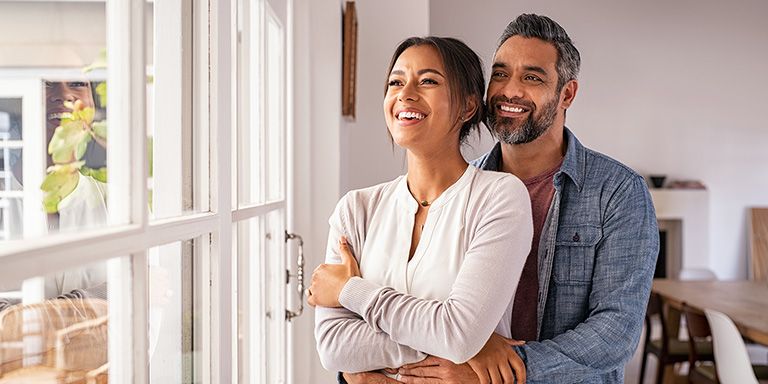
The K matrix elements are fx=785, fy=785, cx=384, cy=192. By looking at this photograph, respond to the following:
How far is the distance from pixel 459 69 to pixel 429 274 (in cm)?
38

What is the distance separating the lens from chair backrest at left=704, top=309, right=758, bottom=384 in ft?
13.1

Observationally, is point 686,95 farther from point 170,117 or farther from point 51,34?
point 51,34

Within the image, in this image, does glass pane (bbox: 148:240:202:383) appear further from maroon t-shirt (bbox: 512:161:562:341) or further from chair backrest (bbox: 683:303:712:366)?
chair backrest (bbox: 683:303:712:366)

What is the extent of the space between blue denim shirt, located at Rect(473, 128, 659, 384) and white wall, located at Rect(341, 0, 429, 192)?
1.69 meters

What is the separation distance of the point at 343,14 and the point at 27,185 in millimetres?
2432

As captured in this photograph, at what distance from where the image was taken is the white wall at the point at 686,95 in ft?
25.3

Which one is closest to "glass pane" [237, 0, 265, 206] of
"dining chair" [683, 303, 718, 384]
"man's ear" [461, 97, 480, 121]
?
"man's ear" [461, 97, 480, 121]

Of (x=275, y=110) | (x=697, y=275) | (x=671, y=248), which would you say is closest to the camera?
(x=275, y=110)

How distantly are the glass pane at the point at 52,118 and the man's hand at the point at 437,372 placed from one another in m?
0.75

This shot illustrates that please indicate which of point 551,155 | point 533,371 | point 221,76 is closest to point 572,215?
point 551,155

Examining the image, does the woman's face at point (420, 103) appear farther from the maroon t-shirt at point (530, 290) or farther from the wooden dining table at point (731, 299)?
the wooden dining table at point (731, 299)

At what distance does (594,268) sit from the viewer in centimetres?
162

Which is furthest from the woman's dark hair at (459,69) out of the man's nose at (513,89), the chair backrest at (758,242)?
the chair backrest at (758,242)

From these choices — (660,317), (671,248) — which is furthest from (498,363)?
(671,248)
